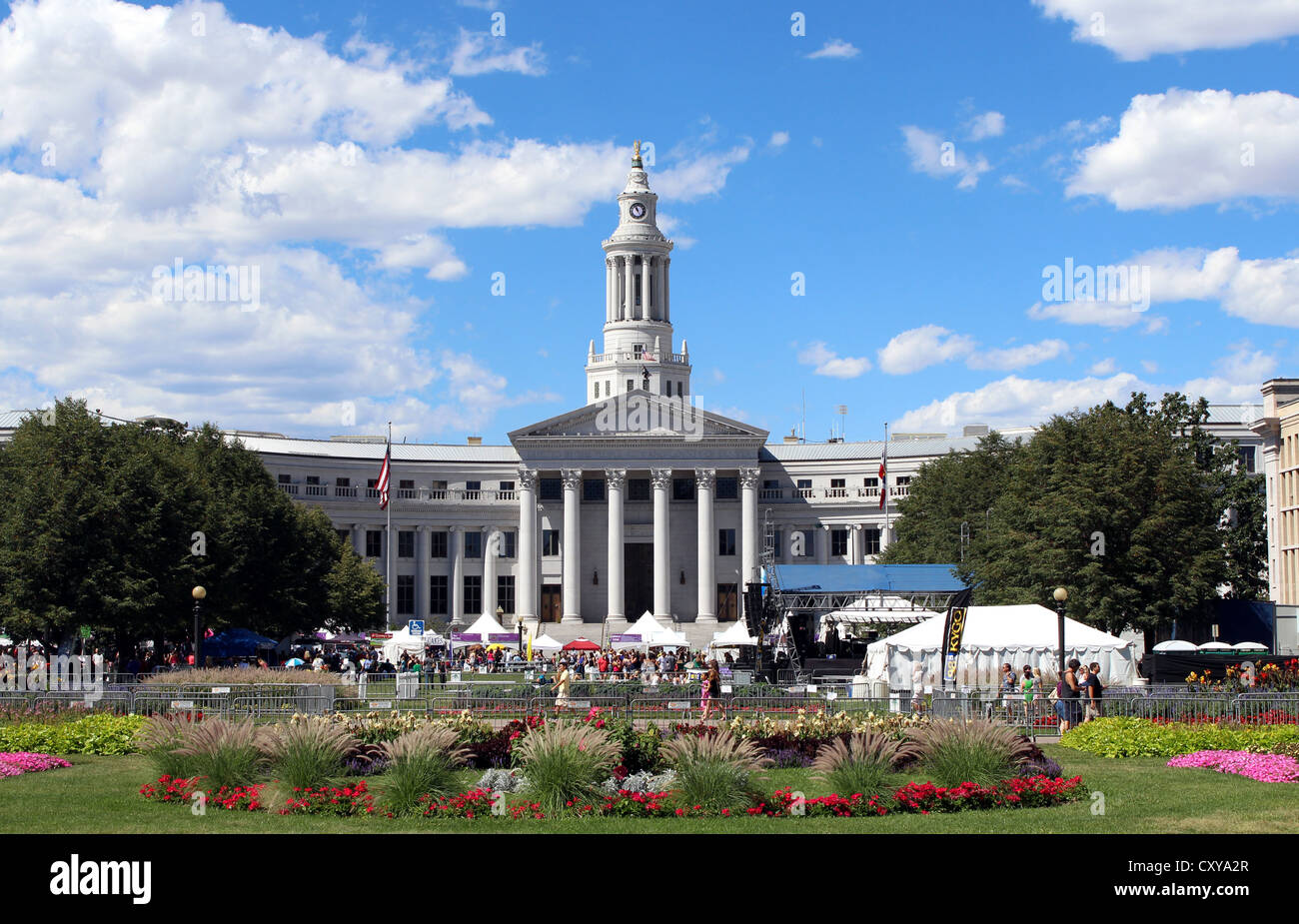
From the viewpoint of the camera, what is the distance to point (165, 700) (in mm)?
32250

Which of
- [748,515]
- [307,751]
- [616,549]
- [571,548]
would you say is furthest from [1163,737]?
[748,515]

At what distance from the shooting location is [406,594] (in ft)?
373

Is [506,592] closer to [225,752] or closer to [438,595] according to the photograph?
[438,595]

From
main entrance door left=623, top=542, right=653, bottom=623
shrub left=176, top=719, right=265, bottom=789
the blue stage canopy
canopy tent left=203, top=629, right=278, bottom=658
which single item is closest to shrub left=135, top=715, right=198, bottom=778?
shrub left=176, top=719, right=265, bottom=789

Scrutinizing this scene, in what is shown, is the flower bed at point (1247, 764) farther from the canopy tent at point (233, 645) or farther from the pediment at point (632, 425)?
the pediment at point (632, 425)

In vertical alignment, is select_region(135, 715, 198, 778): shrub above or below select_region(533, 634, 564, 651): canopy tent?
above

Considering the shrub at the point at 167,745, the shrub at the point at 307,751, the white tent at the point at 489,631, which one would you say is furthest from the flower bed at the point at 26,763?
the white tent at the point at 489,631

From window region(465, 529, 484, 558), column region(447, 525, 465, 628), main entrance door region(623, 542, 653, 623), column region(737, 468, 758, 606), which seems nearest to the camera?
column region(737, 468, 758, 606)

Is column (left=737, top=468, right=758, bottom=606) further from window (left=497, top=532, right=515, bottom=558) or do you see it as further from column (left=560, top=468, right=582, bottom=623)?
window (left=497, top=532, right=515, bottom=558)

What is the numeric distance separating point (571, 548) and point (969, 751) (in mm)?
83600

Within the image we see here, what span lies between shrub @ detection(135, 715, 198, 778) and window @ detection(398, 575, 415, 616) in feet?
294

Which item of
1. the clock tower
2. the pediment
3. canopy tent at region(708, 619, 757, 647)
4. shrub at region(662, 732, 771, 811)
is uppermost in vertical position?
the clock tower

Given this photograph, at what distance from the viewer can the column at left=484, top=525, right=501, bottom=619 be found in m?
113

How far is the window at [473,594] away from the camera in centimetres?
11519
